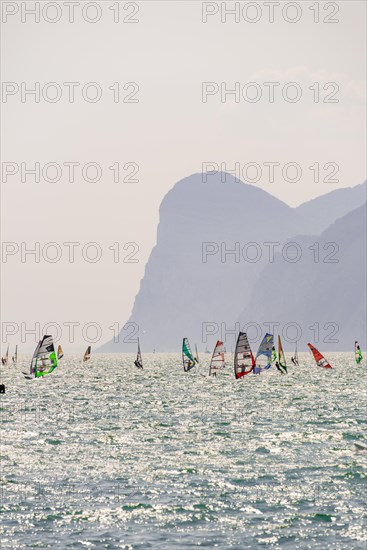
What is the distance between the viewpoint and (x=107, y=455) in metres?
41.3

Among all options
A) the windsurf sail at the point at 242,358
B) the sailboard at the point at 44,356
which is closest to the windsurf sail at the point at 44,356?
the sailboard at the point at 44,356

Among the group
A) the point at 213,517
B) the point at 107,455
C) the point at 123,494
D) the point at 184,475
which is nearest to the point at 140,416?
the point at 107,455

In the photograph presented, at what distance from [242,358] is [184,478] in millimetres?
44345

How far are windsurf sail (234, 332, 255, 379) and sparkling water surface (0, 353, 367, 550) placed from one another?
8.13 metres

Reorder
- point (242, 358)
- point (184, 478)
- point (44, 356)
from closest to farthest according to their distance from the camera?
point (184, 478) < point (242, 358) < point (44, 356)

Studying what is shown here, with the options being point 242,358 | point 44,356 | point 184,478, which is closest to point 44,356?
point 44,356

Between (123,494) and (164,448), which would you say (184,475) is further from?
(164,448)

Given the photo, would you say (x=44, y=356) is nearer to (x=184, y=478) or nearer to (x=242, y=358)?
(x=242, y=358)

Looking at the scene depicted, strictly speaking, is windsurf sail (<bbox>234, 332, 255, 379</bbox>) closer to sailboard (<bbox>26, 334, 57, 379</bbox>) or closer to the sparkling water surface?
the sparkling water surface

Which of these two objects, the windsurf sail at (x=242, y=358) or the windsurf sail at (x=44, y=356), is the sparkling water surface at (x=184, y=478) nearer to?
the windsurf sail at (x=242, y=358)

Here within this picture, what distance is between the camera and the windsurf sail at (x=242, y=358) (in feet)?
248

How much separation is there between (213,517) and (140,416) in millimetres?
34573

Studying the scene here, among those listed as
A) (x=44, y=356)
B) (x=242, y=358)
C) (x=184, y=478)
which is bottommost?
(x=184, y=478)

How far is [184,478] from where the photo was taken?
1369 inches
